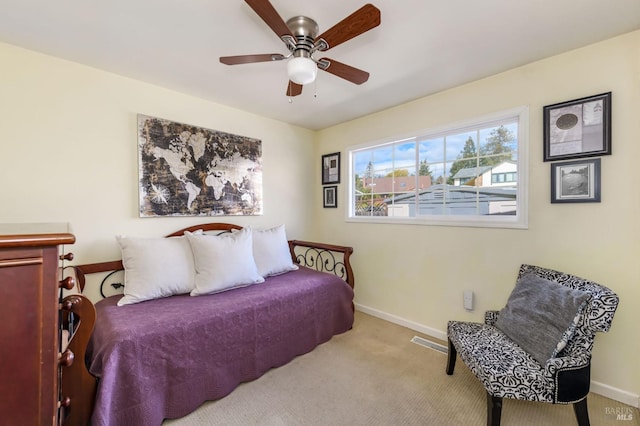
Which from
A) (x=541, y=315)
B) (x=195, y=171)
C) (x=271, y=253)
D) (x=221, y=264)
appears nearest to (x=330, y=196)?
(x=271, y=253)

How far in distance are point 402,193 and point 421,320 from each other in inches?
51.1

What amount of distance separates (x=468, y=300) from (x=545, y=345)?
86 cm

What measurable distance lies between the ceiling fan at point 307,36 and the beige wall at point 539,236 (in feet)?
4.14

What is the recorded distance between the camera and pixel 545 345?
1.54 meters

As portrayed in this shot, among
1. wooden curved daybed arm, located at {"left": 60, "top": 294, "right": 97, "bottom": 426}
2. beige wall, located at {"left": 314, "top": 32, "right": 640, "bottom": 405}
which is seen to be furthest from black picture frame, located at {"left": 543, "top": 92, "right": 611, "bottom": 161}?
wooden curved daybed arm, located at {"left": 60, "top": 294, "right": 97, "bottom": 426}

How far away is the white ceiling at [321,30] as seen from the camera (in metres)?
1.50

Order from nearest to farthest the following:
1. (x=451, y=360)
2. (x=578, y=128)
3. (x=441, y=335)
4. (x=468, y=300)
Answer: (x=578, y=128) → (x=451, y=360) → (x=468, y=300) → (x=441, y=335)

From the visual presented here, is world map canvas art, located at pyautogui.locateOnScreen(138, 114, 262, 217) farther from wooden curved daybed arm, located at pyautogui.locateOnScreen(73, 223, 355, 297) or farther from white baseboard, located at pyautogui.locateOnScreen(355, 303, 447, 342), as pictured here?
white baseboard, located at pyautogui.locateOnScreen(355, 303, 447, 342)

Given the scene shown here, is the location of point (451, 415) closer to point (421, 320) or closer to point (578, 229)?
point (421, 320)

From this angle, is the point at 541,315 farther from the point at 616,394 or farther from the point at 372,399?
the point at 372,399

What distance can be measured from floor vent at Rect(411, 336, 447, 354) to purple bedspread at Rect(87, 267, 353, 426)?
856 mm

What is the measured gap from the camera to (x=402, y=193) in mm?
2975

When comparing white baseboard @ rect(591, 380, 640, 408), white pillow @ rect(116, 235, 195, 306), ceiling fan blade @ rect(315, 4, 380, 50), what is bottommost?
white baseboard @ rect(591, 380, 640, 408)

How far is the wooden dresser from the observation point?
0.68 meters
